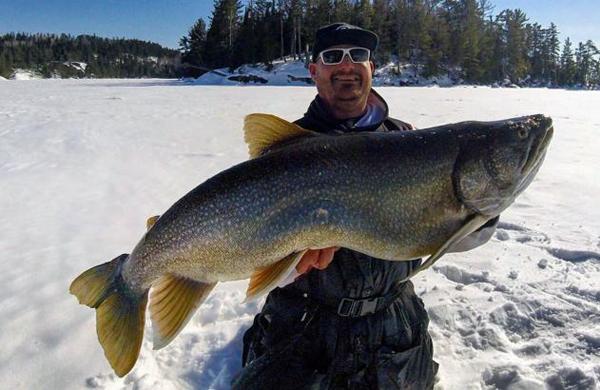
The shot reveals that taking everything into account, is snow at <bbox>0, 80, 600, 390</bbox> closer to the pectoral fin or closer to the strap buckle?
the strap buckle

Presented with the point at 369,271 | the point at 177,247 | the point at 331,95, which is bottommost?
the point at 369,271

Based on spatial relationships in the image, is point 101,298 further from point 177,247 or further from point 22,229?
point 22,229

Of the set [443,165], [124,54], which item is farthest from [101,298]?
[124,54]

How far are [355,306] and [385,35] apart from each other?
5300cm

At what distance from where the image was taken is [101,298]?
2025mm

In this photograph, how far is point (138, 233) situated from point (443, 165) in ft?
11.9

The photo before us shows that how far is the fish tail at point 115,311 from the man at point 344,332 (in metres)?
0.66

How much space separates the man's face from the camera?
304 centimetres

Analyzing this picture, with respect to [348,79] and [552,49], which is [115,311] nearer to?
[348,79]

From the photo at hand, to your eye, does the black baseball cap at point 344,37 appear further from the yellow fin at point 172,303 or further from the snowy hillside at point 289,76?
the snowy hillside at point 289,76

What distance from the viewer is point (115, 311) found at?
79.4 inches

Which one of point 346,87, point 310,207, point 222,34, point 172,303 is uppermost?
point 222,34

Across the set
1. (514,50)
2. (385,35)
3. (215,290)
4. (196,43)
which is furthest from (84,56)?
(215,290)

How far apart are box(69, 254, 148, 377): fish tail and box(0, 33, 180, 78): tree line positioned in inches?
2735
